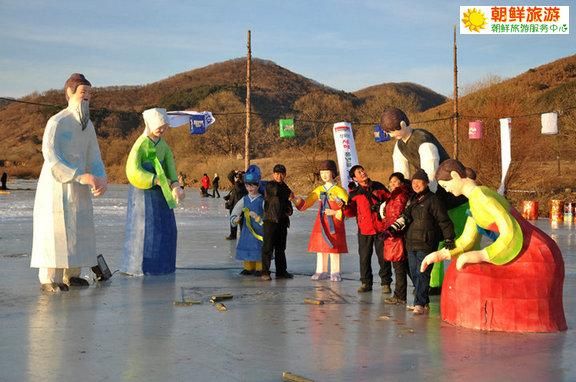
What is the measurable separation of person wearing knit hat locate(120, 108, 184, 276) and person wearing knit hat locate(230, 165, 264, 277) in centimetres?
91

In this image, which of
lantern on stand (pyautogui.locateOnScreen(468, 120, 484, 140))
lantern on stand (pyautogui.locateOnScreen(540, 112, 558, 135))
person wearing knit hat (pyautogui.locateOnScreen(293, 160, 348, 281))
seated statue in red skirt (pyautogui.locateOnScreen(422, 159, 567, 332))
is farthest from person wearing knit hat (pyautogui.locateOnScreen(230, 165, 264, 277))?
lantern on stand (pyautogui.locateOnScreen(468, 120, 484, 140))

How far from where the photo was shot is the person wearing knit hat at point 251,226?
11.2m

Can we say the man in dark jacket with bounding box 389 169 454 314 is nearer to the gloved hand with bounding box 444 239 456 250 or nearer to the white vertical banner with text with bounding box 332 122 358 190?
the gloved hand with bounding box 444 239 456 250

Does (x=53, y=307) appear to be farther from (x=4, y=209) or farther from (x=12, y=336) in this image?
(x=4, y=209)

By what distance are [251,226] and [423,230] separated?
11.6 feet

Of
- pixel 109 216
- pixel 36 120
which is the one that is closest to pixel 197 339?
pixel 109 216

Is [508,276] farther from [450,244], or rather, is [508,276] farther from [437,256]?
[450,244]

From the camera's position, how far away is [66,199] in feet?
31.5

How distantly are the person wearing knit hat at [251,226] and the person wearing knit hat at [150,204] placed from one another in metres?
0.91

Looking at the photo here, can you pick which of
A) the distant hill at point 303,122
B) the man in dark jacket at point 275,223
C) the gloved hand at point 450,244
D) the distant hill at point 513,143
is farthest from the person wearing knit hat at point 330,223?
the distant hill at point 513,143

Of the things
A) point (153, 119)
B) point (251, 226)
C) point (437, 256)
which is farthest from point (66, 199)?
point (437, 256)

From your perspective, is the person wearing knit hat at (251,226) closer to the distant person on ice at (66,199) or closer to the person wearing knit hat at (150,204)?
the person wearing knit hat at (150,204)

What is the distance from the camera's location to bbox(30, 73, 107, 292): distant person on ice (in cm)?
945

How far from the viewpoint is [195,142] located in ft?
324
